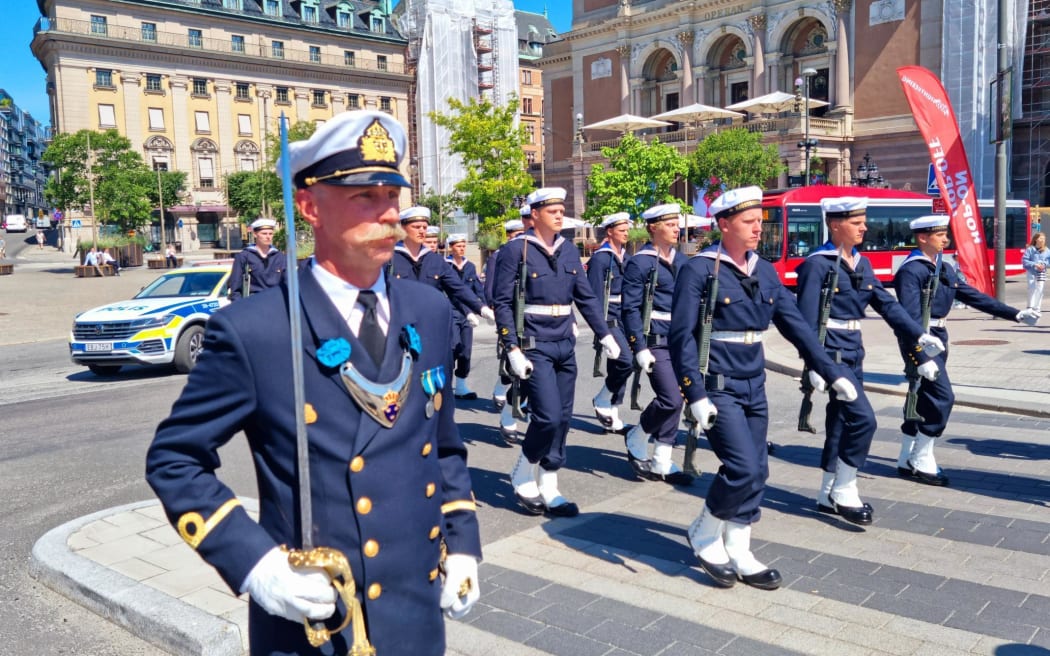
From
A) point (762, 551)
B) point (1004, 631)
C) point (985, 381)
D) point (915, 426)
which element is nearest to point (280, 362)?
point (1004, 631)

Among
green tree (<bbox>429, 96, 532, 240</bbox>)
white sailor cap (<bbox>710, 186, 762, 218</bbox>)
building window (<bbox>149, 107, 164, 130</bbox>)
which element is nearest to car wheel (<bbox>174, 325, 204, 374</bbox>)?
white sailor cap (<bbox>710, 186, 762, 218</bbox>)

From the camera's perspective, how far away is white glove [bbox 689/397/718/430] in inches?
202

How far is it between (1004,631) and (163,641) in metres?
4.02

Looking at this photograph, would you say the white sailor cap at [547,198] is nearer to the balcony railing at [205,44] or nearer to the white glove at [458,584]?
the white glove at [458,584]

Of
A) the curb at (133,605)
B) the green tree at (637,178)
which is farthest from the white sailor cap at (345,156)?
the green tree at (637,178)

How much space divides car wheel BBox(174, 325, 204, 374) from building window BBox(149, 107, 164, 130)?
5738 cm

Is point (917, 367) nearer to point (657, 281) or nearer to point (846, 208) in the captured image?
point (846, 208)

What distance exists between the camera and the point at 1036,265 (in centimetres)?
1989

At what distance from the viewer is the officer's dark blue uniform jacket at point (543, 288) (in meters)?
7.13

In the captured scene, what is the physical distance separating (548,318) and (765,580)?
2.73m

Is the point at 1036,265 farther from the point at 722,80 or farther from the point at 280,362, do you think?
the point at 722,80

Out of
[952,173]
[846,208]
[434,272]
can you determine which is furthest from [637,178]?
[846,208]

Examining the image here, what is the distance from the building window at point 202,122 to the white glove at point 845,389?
68636mm

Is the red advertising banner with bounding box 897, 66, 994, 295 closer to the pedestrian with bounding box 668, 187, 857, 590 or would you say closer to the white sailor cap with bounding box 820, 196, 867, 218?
the white sailor cap with bounding box 820, 196, 867, 218
